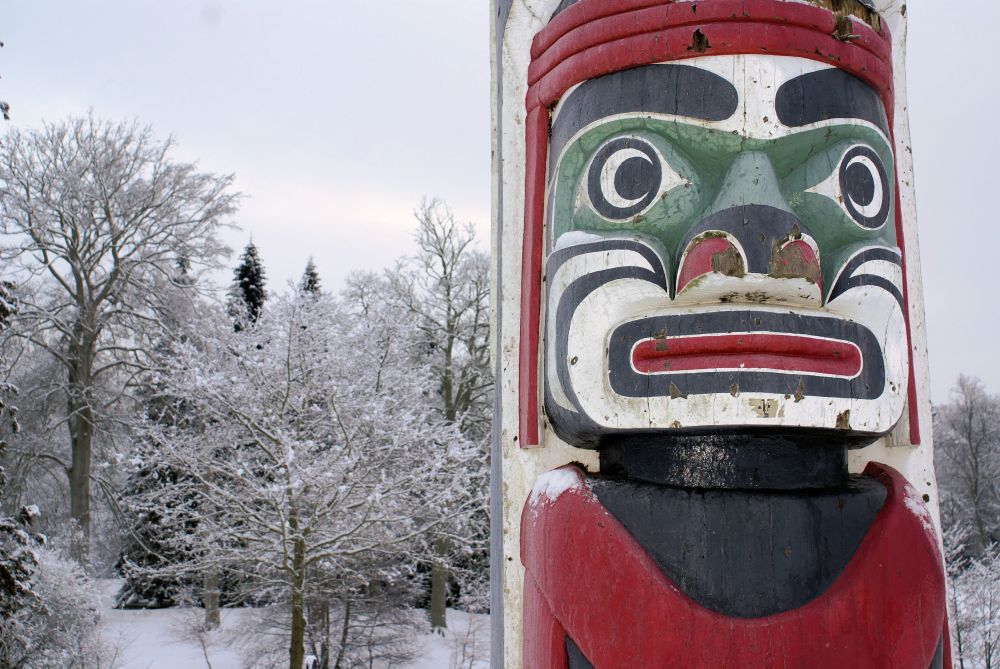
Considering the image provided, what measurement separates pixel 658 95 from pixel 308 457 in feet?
25.7

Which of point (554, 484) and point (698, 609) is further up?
point (554, 484)

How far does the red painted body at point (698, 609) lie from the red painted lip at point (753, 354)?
41 cm

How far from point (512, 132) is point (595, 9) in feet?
1.42

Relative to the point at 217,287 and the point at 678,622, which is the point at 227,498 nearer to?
the point at 217,287

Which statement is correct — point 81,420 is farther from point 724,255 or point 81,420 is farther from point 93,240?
point 724,255

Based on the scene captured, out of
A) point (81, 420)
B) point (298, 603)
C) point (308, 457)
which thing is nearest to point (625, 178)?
point (298, 603)

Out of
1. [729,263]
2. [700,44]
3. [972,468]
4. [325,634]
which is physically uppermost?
[700,44]

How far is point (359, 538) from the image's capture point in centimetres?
884

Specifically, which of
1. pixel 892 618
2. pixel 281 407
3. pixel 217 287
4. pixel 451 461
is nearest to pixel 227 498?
pixel 281 407

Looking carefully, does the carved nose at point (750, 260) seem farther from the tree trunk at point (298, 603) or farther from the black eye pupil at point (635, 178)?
the tree trunk at point (298, 603)

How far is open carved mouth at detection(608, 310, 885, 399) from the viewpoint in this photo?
177 cm

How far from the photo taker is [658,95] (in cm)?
205

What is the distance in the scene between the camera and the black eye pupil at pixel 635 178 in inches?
79.7

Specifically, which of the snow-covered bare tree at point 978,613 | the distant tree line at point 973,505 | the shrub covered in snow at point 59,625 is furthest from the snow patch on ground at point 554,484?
the distant tree line at point 973,505
